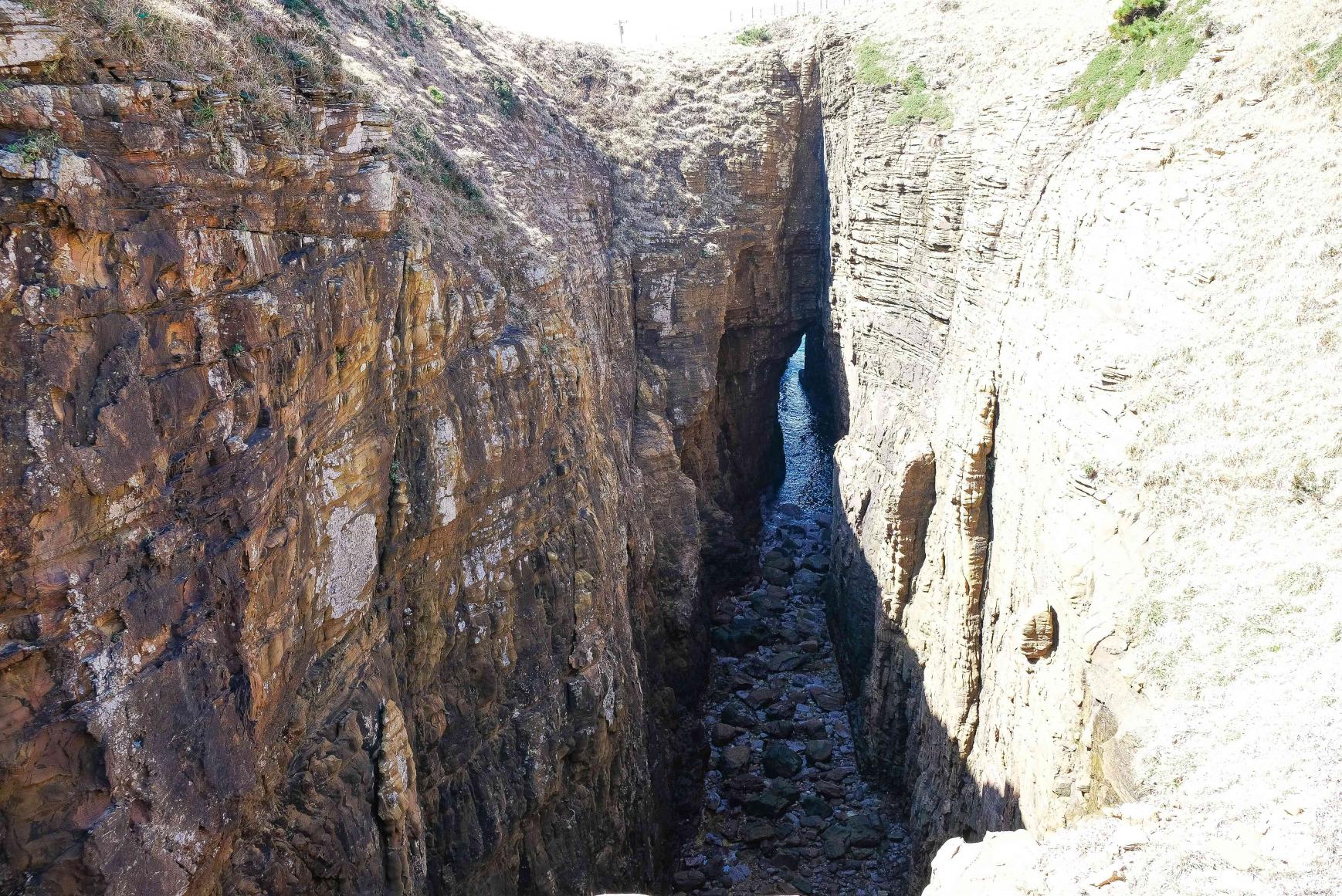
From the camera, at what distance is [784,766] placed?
87.4 ft

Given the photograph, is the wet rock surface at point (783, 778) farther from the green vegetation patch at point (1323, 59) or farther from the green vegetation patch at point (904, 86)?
the green vegetation patch at point (1323, 59)

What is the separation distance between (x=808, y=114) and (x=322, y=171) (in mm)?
26273

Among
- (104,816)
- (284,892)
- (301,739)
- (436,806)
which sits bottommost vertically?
(436,806)

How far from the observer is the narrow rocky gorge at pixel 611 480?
10.0 m

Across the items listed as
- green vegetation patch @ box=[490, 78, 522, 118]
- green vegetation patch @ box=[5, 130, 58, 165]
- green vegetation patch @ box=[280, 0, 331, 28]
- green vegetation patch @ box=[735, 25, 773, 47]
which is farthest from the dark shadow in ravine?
green vegetation patch @ box=[280, 0, 331, 28]

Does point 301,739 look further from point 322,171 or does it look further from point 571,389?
point 571,389

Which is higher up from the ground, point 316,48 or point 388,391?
point 316,48

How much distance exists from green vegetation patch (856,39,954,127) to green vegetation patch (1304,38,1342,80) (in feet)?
37.6

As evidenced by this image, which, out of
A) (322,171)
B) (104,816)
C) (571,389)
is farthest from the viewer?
(571,389)

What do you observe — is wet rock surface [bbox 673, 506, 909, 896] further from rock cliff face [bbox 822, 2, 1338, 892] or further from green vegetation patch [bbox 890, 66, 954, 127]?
green vegetation patch [bbox 890, 66, 954, 127]

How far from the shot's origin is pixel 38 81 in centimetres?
998

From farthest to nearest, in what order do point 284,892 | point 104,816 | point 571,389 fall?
point 571,389 → point 284,892 → point 104,816

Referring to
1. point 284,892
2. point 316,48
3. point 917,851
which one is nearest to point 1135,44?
point 316,48

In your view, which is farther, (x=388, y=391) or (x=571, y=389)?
(x=571, y=389)
